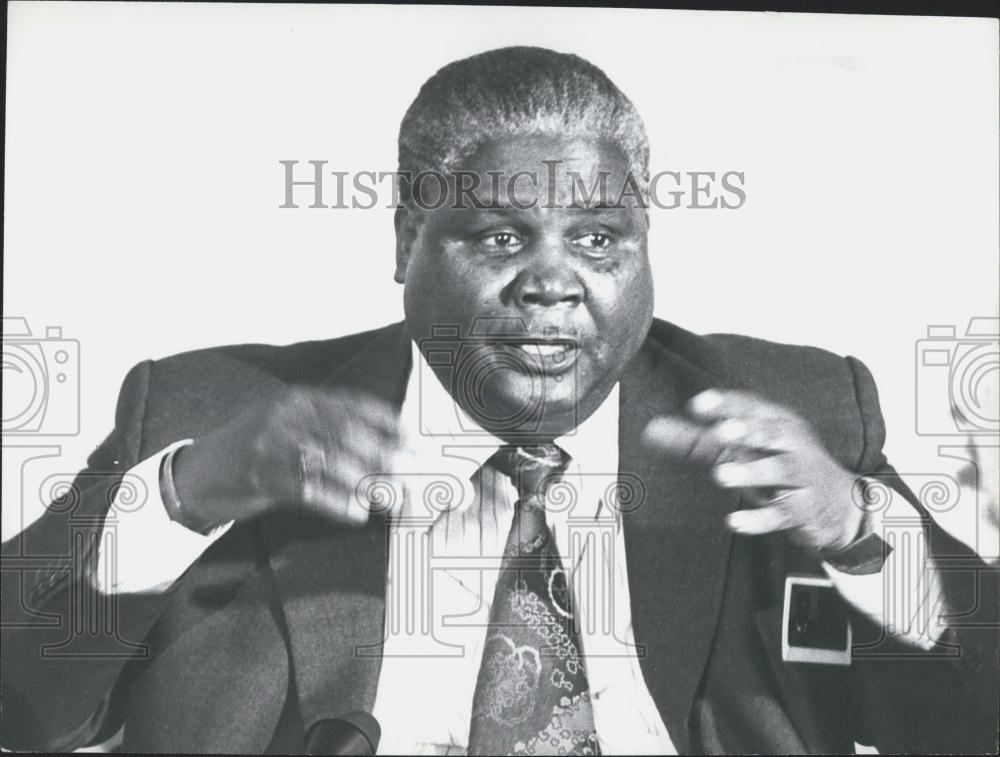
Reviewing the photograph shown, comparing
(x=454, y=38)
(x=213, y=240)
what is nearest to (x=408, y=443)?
(x=213, y=240)

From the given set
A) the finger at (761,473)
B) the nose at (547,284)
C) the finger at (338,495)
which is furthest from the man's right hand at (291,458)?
the finger at (761,473)

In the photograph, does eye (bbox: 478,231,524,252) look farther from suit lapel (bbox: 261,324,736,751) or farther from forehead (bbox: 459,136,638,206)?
suit lapel (bbox: 261,324,736,751)

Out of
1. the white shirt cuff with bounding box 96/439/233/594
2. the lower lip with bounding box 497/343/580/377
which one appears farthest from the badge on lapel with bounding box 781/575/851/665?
the white shirt cuff with bounding box 96/439/233/594

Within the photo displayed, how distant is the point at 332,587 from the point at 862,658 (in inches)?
50.2

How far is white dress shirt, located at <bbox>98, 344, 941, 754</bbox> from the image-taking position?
2564mm

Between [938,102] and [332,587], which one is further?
[938,102]

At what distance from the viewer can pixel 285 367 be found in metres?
2.63

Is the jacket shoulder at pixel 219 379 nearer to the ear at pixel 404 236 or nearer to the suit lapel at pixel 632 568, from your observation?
the suit lapel at pixel 632 568

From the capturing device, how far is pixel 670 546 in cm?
260

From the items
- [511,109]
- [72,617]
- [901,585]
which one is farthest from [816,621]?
[72,617]

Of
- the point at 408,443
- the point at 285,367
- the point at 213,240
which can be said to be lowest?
the point at 408,443

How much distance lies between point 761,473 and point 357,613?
1.01 metres

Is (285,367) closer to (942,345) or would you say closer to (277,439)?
(277,439)

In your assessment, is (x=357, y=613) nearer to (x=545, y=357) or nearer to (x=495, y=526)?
(x=495, y=526)
